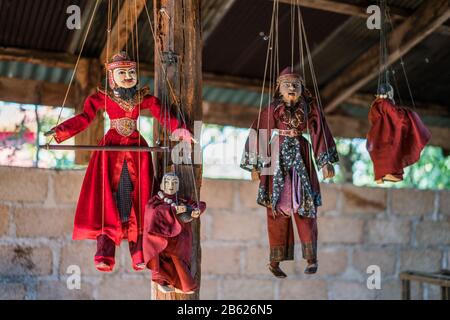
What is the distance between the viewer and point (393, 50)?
146 inches

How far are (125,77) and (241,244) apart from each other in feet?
6.42

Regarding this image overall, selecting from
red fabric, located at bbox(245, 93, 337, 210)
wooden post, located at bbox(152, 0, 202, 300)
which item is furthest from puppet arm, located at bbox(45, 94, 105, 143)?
red fabric, located at bbox(245, 93, 337, 210)

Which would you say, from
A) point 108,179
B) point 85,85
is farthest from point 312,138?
point 85,85

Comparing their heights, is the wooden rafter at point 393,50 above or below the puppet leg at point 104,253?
above

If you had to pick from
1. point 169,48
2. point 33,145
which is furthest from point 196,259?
point 33,145

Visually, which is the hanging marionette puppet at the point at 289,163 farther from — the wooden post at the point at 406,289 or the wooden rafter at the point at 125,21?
the wooden post at the point at 406,289

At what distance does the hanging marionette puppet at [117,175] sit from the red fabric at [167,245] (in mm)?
79

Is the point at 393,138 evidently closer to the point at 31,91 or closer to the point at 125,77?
the point at 125,77

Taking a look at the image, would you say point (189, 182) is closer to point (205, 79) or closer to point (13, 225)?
point (13, 225)

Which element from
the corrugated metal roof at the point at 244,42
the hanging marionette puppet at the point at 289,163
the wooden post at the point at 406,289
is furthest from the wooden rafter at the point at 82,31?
the wooden post at the point at 406,289

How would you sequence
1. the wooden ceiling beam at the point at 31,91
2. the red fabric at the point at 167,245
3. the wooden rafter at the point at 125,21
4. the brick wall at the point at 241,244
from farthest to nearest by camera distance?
the wooden ceiling beam at the point at 31,91
the brick wall at the point at 241,244
the wooden rafter at the point at 125,21
the red fabric at the point at 167,245

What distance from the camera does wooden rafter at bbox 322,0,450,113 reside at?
3.41m

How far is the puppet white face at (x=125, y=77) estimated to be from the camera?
7.14ft

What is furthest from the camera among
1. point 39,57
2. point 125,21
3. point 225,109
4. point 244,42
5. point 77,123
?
point 225,109
